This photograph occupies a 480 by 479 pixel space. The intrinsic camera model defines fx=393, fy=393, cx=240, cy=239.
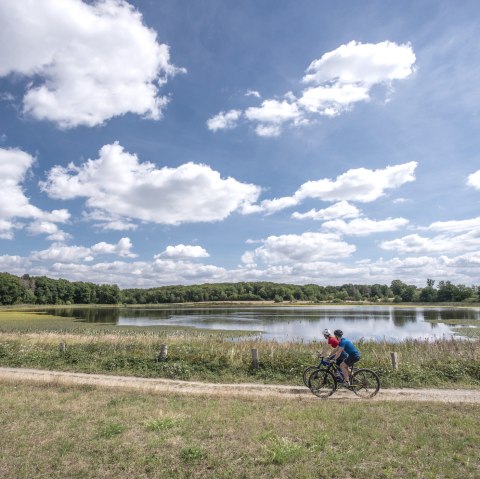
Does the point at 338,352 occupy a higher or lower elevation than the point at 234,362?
higher

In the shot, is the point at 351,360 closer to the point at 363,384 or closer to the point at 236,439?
the point at 363,384

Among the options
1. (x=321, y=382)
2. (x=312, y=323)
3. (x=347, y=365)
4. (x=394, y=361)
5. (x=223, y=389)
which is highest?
(x=347, y=365)

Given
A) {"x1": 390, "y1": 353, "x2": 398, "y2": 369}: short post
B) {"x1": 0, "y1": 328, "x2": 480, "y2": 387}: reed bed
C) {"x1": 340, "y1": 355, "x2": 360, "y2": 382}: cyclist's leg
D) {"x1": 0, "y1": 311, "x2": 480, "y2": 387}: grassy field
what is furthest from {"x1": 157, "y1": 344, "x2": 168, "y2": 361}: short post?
{"x1": 390, "y1": 353, "x2": 398, "y2": 369}: short post

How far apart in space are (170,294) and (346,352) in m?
183

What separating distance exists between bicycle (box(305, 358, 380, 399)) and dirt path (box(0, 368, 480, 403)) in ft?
0.84

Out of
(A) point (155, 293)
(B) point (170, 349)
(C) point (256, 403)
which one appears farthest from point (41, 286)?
(C) point (256, 403)

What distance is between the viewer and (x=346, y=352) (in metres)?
13.0

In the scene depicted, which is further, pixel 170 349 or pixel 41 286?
pixel 41 286

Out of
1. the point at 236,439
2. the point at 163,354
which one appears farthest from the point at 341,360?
the point at 163,354

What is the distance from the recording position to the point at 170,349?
2102 cm

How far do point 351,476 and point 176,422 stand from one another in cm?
449

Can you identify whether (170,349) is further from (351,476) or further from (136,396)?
(351,476)

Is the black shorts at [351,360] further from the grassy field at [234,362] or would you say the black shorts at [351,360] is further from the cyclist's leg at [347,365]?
the grassy field at [234,362]

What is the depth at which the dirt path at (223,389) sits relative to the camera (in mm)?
13367
